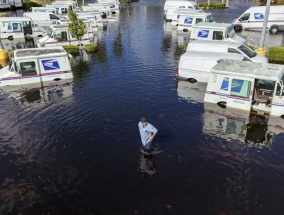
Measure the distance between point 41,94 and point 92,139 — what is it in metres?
9.33

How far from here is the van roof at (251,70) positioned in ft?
65.7

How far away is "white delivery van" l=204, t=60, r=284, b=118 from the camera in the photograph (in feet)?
65.7

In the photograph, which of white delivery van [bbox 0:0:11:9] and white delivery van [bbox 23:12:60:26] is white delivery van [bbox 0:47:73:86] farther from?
white delivery van [bbox 0:0:11:9]

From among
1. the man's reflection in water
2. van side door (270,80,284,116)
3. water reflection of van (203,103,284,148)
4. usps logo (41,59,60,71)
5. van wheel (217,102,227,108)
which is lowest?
the man's reflection in water

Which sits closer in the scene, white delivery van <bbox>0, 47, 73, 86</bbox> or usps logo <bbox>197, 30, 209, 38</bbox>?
white delivery van <bbox>0, 47, 73, 86</bbox>

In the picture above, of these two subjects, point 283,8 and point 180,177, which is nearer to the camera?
point 180,177

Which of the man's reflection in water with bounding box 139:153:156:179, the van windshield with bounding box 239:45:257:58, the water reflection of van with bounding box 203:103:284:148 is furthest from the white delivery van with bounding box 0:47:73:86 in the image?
the van windshield with bounding box 239:45:257:58

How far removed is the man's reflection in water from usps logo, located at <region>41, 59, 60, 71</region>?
14.6 meters

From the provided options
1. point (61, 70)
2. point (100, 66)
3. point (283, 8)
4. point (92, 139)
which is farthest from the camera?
point (283, 8)

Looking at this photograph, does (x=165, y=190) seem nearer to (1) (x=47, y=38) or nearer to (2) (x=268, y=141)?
(2) (x=268, y=141)

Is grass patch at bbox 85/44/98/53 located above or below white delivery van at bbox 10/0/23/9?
below

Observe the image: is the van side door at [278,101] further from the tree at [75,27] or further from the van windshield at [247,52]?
the tree at [75,27]

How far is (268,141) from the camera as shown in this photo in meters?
18.1

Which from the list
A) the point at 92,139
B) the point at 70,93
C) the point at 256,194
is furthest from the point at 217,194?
the point at 70,93
